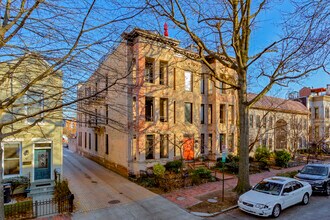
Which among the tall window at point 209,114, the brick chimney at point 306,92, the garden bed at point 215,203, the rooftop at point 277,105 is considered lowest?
the garden bed at point 215,203

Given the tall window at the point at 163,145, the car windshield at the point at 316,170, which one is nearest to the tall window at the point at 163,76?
the tall window at the point at 163,145

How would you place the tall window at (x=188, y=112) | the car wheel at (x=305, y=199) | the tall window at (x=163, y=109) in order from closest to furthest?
the car wheel at (x=305, y=199), the tall window at (x=163, y=109), the tall window at (x=188, y=112)

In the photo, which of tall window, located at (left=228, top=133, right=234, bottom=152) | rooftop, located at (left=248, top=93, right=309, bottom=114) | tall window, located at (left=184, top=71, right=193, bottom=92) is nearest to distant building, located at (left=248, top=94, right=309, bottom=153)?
rooftop, located at (left=248, top=93, right=309, bottom=114)

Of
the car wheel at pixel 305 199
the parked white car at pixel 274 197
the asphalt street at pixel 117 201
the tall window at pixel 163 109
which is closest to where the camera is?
the parked white car at pixel 274 197

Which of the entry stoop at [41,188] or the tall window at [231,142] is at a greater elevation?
the tall window at [231,142]

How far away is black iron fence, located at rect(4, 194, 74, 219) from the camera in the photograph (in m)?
9.39

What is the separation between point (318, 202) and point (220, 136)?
37.7 ft

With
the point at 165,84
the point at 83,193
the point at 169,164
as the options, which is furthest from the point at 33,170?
the point at 165,84

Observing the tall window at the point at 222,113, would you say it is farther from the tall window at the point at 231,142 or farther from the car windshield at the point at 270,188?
the car windshield at the point at 270,188

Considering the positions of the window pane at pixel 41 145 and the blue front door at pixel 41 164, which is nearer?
the blue front door at pixel 41 164

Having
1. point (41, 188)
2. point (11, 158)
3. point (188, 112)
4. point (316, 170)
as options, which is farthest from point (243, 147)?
point (11, 158)

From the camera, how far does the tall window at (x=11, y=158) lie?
1236cm

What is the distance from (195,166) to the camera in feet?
63.5

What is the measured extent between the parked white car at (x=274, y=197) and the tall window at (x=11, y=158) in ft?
42.5
